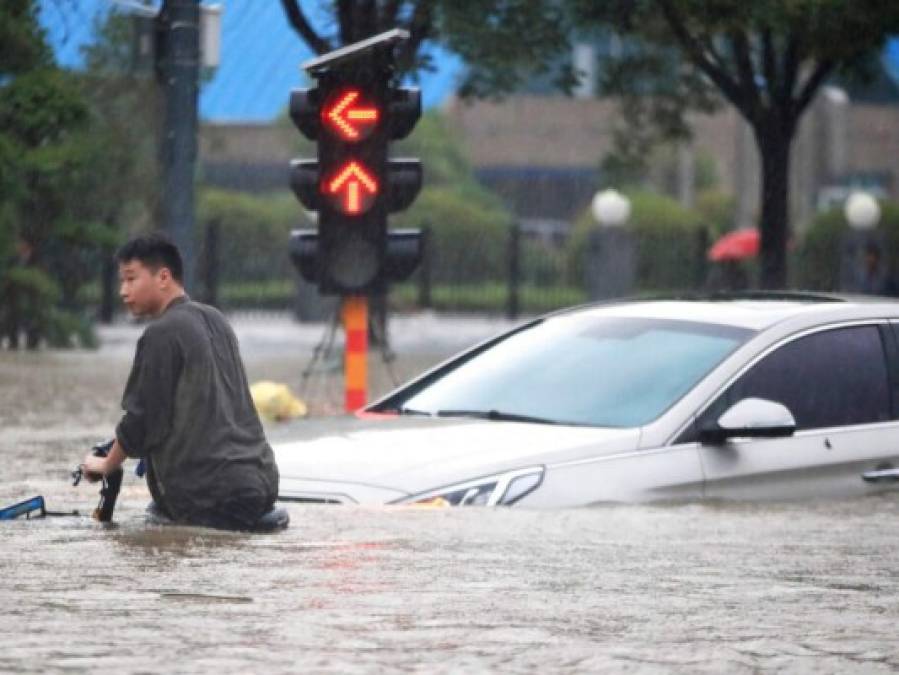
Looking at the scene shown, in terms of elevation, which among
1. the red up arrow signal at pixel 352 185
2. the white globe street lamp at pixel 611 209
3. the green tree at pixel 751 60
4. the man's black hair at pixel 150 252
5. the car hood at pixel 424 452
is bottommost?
the car hood at pixel 424 452

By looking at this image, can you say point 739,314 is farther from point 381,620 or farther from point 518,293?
point 518,293

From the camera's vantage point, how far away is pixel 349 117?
14477 millimetres

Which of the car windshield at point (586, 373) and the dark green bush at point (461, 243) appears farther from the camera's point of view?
the dark green bush at point (461, 243)

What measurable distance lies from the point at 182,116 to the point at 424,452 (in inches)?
200

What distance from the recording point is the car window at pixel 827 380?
10.9m

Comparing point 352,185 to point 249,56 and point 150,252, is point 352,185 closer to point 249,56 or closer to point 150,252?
point 150,252

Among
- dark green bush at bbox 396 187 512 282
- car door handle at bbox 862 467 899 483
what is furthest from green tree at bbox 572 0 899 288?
dark green bush at bbox 396 187 512 282

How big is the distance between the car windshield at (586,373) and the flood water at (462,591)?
0.62 meters

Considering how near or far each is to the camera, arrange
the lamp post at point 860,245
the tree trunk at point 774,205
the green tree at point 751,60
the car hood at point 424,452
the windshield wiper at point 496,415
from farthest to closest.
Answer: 1. the lamp post at point 860,245
2. the tree trunk at point 774,205
3. the green tree at point 751,60
4. the windshield wiper at point 496,415
5. the car hood at point 424,452

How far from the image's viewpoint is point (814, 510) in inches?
419

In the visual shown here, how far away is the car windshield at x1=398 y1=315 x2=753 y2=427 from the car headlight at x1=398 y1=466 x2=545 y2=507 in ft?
2.05

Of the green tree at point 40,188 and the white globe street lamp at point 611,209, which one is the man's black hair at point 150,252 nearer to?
the green tree at point 40,188

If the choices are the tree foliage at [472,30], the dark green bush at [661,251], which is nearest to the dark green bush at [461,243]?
the dark green bush at [661,251]

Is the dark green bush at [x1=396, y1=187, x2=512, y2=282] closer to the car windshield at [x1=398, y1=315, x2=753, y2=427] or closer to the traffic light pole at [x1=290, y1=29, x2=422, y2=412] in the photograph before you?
the traffic light pole at [x1=290, y1=29, x2=422, y2=412]
